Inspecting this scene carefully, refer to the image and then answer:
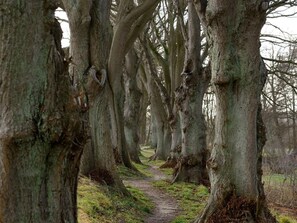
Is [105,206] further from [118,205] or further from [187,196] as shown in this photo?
[187,196]

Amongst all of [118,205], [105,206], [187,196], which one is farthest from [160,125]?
[105,206]

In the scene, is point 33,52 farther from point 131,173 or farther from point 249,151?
point 131,173

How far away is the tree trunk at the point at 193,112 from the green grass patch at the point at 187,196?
0.55m

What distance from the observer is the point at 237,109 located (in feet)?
18.7

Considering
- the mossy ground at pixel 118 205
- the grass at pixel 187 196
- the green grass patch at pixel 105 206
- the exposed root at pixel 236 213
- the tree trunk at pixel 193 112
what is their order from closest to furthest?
the exposed root at pixel 236 213 → the green grass patch at pixel 105 206 → the mossy ground at pixel 118 205 → the grass at pixel 187 196 → the tree trunk at pixel 193 112

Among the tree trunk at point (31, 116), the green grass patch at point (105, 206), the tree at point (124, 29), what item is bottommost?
the green grass patch at point (105, 206)

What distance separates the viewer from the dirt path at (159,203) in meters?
7.61

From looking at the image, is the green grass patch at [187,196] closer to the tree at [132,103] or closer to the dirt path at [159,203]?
the dirt path at [159,203]

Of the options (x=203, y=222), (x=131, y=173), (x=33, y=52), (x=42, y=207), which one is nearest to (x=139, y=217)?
(x=203, y=222)

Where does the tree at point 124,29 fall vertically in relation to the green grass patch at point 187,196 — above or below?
above

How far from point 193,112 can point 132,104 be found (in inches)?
264

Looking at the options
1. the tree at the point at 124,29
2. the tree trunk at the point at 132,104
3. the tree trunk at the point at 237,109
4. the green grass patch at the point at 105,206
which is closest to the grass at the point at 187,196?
the green grass patch at the point at 105,206

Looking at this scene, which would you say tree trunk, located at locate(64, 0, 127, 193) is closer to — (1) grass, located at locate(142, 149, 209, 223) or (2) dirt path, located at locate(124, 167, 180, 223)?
(2) dirt path, located at locate(124, 167, 180, 223)

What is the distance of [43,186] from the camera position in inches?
116
